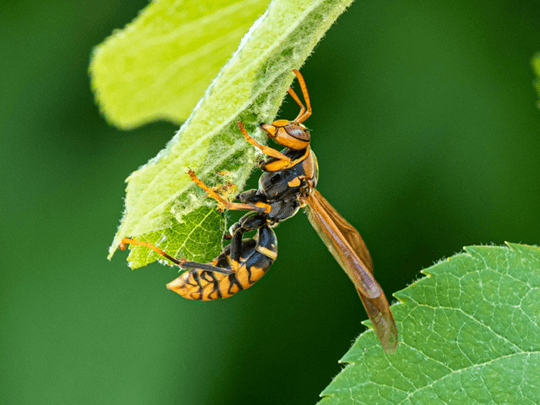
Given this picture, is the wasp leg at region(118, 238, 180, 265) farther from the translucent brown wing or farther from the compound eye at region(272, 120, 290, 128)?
the translucent brown wing

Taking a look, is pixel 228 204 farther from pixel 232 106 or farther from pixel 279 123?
pixel 232 106

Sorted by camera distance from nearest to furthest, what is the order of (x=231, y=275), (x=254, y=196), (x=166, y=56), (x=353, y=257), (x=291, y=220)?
(x=166, y=56) → (x=353, y=257) → (x=231, y=275) → (x=254, y=196) → (x=291, y=220)

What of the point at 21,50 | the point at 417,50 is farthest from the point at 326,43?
the point at 21,50

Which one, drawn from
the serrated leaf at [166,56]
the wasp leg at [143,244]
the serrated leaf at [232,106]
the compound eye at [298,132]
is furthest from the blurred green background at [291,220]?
the serrated leaf at [232,106]

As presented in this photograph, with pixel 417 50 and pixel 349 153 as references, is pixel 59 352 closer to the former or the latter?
pixel 349 153

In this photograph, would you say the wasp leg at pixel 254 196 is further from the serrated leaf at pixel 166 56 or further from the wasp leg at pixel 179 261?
the serrated leaf at pixel 166 56

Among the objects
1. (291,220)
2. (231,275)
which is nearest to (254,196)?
(231,275)
